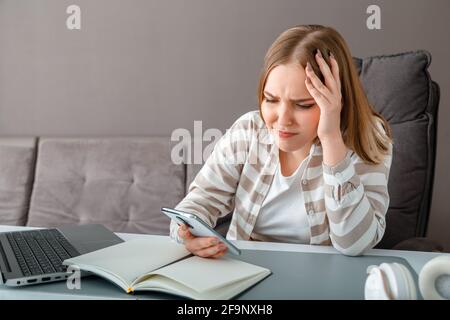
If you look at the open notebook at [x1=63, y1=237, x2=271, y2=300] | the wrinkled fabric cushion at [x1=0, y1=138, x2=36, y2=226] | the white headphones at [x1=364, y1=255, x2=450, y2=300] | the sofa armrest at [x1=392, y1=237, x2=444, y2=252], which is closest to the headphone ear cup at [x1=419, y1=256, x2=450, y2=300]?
the white headphones at [x1=364, y1=255, x2=450, y2=300]

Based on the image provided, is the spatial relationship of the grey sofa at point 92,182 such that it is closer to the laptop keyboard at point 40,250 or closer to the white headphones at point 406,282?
the laptop keyboard at point 40,250

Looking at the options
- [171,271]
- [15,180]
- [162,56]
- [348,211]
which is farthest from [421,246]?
[15,180]

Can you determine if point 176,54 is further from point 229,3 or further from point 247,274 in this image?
point 247,274

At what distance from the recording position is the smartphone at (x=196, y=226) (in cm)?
87

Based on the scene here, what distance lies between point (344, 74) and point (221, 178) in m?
0.43

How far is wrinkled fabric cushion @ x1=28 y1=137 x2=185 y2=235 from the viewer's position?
2.06 m

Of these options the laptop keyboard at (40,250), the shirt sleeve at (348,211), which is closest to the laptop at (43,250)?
the laptop keyboard at (40,250)

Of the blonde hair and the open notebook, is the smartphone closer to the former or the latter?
the open notebook

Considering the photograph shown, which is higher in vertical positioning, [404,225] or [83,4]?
[83,4]

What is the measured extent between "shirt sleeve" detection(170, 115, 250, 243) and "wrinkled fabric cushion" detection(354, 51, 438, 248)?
0.48m

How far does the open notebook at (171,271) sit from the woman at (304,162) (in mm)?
54
